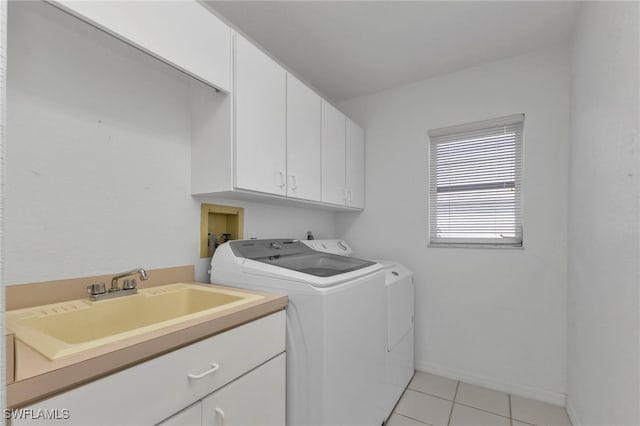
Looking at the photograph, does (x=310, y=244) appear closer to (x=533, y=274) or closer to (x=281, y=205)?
(x=281, y=205)

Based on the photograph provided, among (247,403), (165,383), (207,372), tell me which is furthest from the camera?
(247,403)

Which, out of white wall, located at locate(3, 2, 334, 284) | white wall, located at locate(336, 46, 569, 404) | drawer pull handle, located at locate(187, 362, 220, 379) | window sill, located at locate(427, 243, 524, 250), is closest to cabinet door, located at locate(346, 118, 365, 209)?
white wall, located at locate(336, 46, 569, 404)

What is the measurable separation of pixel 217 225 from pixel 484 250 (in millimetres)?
1993

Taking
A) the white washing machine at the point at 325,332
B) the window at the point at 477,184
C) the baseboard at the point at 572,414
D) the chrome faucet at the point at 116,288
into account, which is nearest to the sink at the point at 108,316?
the chrome faucet at the point at 116,288

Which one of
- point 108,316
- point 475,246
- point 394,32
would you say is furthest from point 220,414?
point 394,32

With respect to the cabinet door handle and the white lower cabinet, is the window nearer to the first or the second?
the white lower cabinet

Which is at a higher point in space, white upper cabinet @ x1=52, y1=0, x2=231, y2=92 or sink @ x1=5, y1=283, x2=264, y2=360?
white upper cabinet @ x1=52, y1=0, x2=231, y2=92

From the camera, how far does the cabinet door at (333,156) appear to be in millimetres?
2195

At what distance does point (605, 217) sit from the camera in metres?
1.32

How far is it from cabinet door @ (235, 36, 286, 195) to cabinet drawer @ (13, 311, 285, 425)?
737 mm

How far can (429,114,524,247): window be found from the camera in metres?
2.27

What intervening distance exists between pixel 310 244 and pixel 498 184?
5.10ft

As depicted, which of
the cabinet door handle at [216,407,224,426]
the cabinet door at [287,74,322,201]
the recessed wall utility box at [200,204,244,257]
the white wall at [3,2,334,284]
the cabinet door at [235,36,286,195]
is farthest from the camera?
the cabinet door at [287,74,322,201]

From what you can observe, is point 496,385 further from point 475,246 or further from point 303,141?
point 303,141
